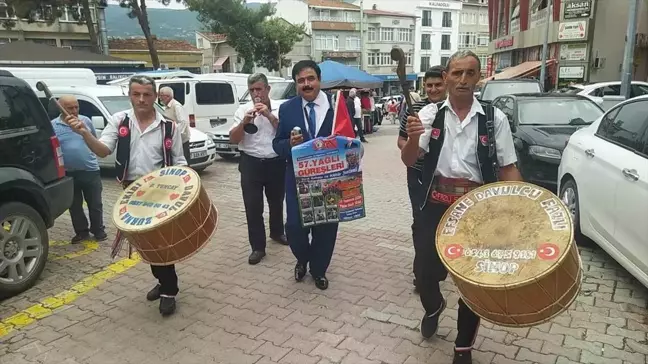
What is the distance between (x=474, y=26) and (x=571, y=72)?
42.9 meters

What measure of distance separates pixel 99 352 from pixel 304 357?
1.37 meters

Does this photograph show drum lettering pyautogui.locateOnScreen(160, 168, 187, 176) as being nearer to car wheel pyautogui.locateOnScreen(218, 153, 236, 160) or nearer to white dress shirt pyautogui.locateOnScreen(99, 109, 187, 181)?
white dress shirt pyautogui.locateOnScreen(99, 109, 187, 181)

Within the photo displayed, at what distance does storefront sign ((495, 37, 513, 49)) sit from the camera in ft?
108

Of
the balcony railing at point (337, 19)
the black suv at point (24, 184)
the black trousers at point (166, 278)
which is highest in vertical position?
the balcony railing at point (337, 19)

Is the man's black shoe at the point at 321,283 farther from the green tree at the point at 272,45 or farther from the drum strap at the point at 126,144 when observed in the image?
the green tree at the point at 272,45

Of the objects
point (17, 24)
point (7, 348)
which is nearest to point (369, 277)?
point (7, 348)

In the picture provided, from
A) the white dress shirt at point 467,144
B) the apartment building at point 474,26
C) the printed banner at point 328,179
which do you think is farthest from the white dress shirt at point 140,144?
the apartment building at point 474,26

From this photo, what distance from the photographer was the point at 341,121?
154 inches

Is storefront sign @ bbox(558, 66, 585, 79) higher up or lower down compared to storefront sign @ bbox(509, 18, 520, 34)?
lower down

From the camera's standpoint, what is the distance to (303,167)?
3785 millimetres

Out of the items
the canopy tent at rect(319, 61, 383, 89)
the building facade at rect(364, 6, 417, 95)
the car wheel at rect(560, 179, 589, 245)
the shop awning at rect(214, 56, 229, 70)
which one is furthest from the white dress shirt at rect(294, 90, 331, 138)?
the building facade at rect(364, 6, 417, 95)

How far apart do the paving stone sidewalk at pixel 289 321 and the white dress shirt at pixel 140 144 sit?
112 centimetres

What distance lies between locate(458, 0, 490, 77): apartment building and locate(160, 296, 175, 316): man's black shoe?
6521 cm

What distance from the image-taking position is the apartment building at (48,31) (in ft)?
101
